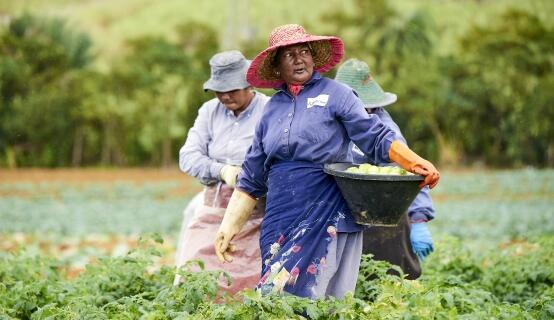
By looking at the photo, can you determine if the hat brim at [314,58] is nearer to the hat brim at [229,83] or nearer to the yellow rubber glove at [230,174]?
the hat brim at [229,83]

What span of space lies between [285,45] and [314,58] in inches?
12.9

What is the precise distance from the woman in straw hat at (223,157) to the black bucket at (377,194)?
1060 millimetres

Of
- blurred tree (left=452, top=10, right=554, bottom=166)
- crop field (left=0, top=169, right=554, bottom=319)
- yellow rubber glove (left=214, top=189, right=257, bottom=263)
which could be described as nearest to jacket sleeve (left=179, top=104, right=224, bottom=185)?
crop field (left=0, top=169, right=554, bottom=319)

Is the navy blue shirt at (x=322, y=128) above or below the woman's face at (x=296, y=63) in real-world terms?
below

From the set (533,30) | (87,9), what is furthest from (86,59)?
(87,9)

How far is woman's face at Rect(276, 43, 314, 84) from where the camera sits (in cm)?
364

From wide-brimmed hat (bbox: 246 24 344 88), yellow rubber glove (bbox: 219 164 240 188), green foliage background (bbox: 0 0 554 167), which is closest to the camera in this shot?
wide-brimmed hat (bbox: 246 24 344 88)

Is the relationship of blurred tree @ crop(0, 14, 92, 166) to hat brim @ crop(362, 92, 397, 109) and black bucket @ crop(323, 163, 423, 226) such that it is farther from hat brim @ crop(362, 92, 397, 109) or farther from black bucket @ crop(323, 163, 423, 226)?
black bucket @ crop(323, 163, 423, 226)

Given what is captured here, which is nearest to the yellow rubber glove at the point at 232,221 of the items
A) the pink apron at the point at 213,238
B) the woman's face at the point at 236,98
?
the pink apron at the point at 213,238

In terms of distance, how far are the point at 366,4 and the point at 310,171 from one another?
82.7 ft

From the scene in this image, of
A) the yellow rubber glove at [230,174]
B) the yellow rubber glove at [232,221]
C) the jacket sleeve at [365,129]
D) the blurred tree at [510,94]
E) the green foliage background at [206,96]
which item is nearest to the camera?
the jacket sleeve at [365,129]

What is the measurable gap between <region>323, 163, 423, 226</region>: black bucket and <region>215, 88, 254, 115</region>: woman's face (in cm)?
115

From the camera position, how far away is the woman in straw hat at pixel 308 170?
3.57 m

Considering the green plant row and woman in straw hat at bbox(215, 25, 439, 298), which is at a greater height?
woman in straw hat at bbox(215, 25, 439, 298)
